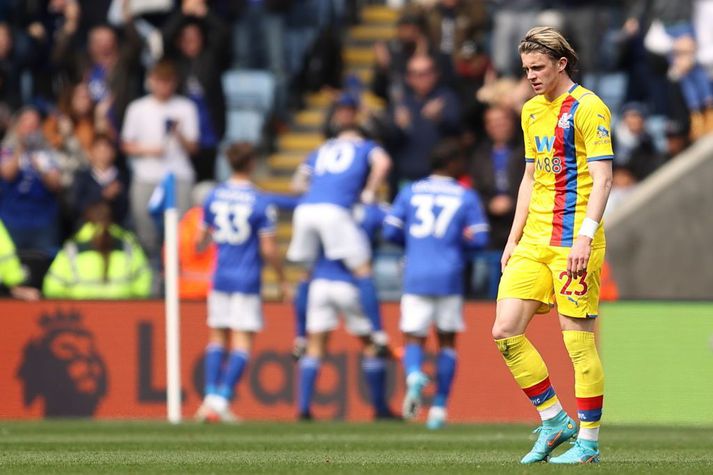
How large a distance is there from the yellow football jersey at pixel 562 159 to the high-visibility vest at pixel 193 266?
8.00m

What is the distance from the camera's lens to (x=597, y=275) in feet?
29.1

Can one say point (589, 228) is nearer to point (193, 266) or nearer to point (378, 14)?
point (193, 266)

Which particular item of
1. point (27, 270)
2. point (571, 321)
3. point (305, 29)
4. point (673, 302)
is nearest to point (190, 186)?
point (27, 270)

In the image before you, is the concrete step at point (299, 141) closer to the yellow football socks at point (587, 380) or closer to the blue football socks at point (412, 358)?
the blue football socks at point (412, 358)

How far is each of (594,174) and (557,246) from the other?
1.57 ft

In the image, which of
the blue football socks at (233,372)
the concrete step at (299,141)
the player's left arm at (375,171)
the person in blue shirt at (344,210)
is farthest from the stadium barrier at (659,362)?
the concrete step at (299,141)

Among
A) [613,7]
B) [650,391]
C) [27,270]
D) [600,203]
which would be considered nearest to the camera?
[600,203]

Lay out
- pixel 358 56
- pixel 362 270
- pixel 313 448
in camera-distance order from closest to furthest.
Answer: pixel 313 448 → pixel 362 270 → pixel 358 56

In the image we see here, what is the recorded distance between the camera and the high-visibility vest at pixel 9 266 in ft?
53.5

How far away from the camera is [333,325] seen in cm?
1513

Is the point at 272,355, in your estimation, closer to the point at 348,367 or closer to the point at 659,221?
the point at 348,367

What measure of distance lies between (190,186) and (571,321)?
9.95 meters

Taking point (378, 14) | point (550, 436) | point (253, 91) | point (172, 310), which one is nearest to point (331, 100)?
point (253, 91)

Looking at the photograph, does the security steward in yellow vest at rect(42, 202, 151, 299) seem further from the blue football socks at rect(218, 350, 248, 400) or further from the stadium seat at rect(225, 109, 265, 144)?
→ the stadium seat at rect(225, 109, 265, 144)
